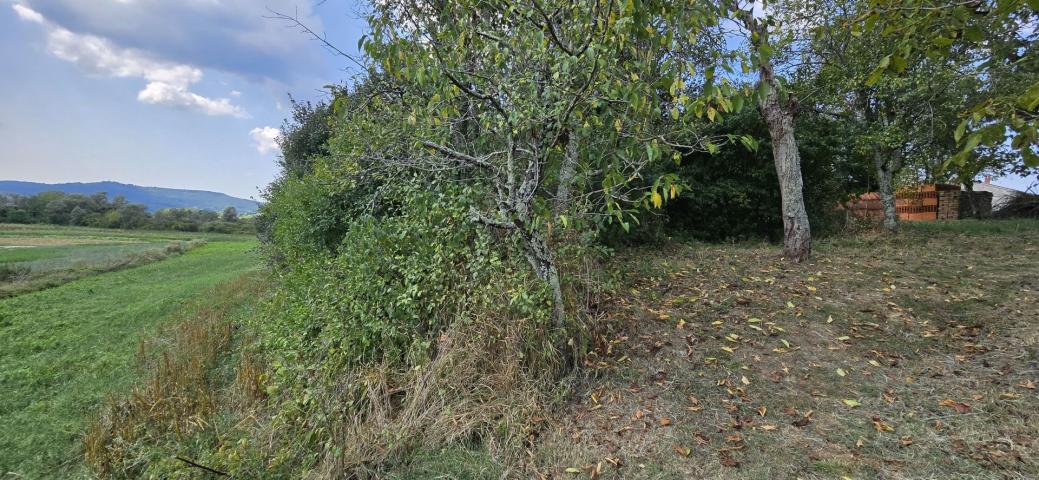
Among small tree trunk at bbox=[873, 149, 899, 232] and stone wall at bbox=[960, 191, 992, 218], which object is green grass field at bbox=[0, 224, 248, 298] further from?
stone wall at bbox=[960, 191, 992, 218]

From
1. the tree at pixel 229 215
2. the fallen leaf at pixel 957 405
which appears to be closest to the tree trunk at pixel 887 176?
the fallen leaf at pixel 957 405

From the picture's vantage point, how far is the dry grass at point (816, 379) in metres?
2.16

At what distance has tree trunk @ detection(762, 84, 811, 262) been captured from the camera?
5.27 metres

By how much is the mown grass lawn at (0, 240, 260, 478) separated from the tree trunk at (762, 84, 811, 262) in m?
7.41

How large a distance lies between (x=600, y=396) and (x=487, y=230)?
1.43m

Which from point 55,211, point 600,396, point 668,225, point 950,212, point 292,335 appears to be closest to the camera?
point 600,396

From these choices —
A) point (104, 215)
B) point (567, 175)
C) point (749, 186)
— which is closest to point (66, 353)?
point (567, 175)

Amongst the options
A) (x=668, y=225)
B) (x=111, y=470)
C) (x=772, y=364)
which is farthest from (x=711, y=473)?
(x=668, y=225)

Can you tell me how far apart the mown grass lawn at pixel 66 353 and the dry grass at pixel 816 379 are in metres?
4.53

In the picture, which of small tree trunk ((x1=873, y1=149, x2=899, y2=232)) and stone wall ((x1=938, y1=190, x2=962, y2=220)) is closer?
small tree trunk ((x1=873, y1=149, x2=899, y2=232))

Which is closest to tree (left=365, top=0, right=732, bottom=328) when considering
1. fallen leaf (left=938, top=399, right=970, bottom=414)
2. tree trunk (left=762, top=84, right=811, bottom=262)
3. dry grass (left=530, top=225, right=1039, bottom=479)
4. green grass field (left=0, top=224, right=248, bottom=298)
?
dry grass (left=530, top=225, right=1039, bottom=479)

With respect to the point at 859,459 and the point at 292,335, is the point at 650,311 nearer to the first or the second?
the point at 859,459

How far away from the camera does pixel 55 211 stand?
34500 millimetres

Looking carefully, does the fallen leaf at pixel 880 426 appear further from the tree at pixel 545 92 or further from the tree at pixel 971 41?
the tree at pixel 545 92
